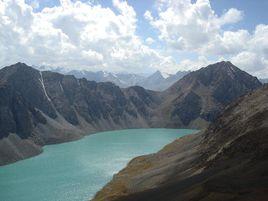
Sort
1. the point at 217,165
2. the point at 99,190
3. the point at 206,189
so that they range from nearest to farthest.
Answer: the point at 206,189
the point at 217,165
the point at 99,190

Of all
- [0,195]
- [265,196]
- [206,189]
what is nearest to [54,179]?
[0,195]

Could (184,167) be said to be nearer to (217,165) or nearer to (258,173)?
(217,165)

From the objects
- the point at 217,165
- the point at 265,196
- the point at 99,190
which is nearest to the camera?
the point at 265,196

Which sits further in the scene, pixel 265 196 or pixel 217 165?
pixel 217 165

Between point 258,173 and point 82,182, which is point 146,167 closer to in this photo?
point 82,182

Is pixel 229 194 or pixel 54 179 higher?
pixel 54 179

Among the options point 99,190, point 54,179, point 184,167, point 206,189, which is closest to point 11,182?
point 54,179
